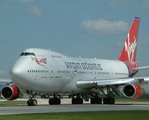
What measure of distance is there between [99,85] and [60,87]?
4.21m

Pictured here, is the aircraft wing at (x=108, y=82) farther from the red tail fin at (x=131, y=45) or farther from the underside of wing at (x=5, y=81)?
the red tail fin at (x=131, y=45)

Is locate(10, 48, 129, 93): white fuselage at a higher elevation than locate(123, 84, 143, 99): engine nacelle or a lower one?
higher

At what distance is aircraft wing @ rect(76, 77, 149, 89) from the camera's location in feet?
146

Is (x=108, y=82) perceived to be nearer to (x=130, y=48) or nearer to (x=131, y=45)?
(x=130, y=48)

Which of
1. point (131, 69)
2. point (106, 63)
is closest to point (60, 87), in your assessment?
point (106, 63)

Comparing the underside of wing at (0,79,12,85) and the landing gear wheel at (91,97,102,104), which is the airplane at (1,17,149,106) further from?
the underside of wing at (0,79,12,85)

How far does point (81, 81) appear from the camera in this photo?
157ft

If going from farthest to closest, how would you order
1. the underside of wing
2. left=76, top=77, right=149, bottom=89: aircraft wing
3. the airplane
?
1. the underside of wing
2. left=76, top=77, right=149, bottom=89: aircraft wing
3. the airplane

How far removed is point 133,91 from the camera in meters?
44.3

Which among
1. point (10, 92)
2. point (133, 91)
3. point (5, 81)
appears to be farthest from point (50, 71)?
point (133, 91)

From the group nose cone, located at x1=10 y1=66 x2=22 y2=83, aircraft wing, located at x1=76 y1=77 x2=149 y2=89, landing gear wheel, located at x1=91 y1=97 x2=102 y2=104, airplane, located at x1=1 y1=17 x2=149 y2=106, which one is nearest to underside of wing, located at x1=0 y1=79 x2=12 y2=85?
airplane, located at x1=1 y1=17 x2=149 y2=106

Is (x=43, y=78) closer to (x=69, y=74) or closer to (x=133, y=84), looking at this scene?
(x=69, y=74)

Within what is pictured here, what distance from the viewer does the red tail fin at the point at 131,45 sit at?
61438 mm

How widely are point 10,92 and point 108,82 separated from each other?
32.4 ft
